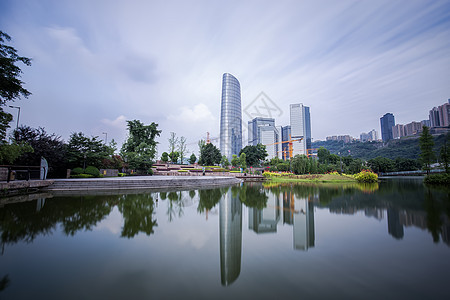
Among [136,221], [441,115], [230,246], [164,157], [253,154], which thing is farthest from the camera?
[441,115]

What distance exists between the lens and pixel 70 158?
1733 centimetres

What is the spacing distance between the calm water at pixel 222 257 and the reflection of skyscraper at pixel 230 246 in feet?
0.06

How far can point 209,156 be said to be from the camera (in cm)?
4825

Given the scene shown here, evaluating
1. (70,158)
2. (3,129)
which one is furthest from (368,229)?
(70,158)

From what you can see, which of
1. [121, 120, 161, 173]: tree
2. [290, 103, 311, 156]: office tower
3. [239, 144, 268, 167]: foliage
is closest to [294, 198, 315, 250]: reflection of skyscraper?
[121, 120, 161, 173]: tree

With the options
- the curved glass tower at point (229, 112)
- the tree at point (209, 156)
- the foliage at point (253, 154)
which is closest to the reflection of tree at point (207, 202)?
the tree at point (209, 156)

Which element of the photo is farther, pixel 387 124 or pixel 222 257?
pixel 387 124

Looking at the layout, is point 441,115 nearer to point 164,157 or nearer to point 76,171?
point 164,157

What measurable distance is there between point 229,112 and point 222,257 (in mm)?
95912

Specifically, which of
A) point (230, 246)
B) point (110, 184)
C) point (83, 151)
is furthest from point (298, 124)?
point (230, 246)

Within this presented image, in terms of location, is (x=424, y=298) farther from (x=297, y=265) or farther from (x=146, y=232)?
(x=146, y=232)

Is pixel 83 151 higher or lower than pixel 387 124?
lower

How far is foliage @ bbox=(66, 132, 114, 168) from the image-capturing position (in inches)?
698

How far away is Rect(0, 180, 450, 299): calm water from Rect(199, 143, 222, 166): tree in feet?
139
